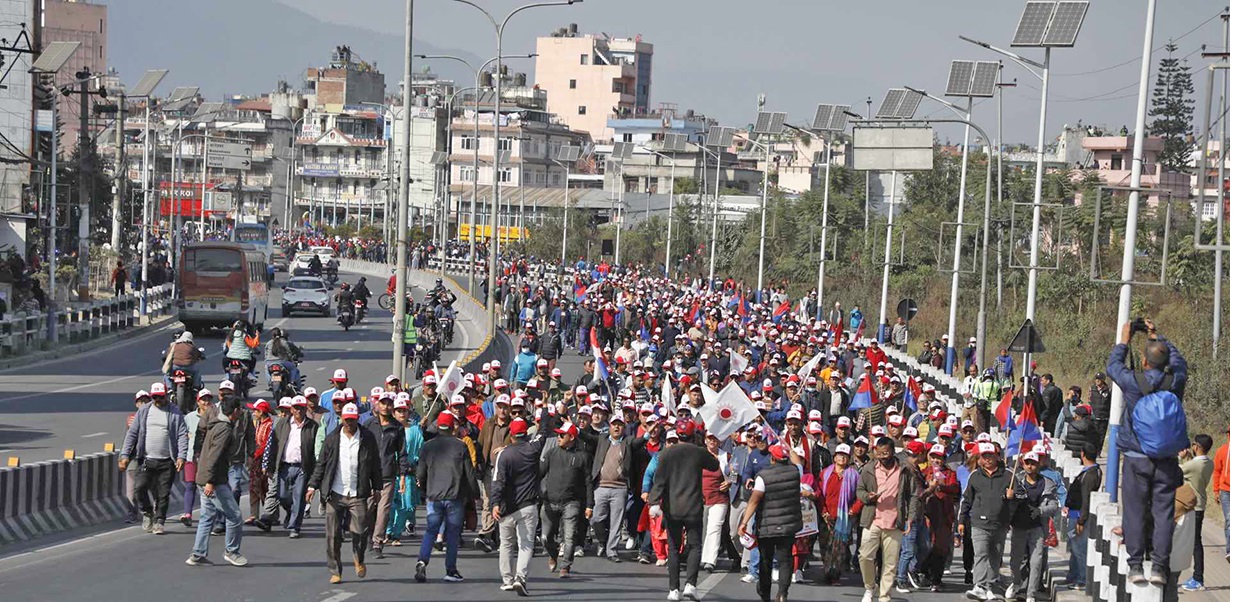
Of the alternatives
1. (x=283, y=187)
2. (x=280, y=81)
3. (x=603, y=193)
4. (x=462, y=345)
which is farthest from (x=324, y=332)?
(x=280, y=81)

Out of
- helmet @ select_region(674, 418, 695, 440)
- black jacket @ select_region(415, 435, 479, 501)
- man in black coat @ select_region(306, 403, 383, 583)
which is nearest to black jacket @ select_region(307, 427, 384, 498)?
man in black coat @ select_region(306, 403, 383, 583)

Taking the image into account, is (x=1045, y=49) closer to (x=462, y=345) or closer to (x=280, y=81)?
(x=462, y=345)

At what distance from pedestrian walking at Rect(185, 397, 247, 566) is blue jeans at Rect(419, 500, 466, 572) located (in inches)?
62.0

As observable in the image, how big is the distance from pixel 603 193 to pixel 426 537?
112m

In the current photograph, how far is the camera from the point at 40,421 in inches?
997

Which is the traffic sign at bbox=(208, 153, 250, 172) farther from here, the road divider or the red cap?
the red cap

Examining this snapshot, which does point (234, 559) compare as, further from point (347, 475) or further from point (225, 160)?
point (225, 160)

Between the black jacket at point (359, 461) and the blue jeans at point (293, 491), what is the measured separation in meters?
1.99

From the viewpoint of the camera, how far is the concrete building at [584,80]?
179m

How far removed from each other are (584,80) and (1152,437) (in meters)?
172

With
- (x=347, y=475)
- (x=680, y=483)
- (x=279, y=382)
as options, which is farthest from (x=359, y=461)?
(x=279, y=382)

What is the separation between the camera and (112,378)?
3381cm

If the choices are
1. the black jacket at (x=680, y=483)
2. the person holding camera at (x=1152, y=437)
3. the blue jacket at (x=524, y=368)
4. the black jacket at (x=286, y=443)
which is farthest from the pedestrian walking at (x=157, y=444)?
the blue jacket at (x=524, y=368)

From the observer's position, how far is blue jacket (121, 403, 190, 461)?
15578 mm
